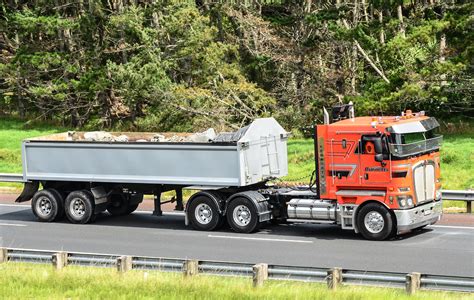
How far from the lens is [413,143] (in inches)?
747

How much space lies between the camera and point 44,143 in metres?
22.9

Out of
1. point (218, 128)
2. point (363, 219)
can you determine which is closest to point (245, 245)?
point (363, 219)

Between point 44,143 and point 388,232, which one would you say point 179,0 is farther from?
point 388,232

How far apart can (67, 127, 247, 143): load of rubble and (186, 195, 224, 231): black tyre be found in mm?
1405

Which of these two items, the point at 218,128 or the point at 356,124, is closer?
the point at 356,124

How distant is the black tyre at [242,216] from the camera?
2030cm

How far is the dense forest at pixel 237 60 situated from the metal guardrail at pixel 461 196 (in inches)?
424

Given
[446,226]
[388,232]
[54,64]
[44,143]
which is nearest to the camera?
[388,232]

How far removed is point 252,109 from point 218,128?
276 cm

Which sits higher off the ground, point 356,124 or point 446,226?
point 356,124

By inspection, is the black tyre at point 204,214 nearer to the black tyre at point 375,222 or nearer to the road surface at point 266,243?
the road surface at point 266,243

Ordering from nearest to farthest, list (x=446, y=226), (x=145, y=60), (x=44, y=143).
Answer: (x=446, y=226)
(x=44, y=143)
(x=145, y=60)

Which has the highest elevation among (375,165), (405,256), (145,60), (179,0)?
(179,0)

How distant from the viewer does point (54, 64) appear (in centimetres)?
4794
